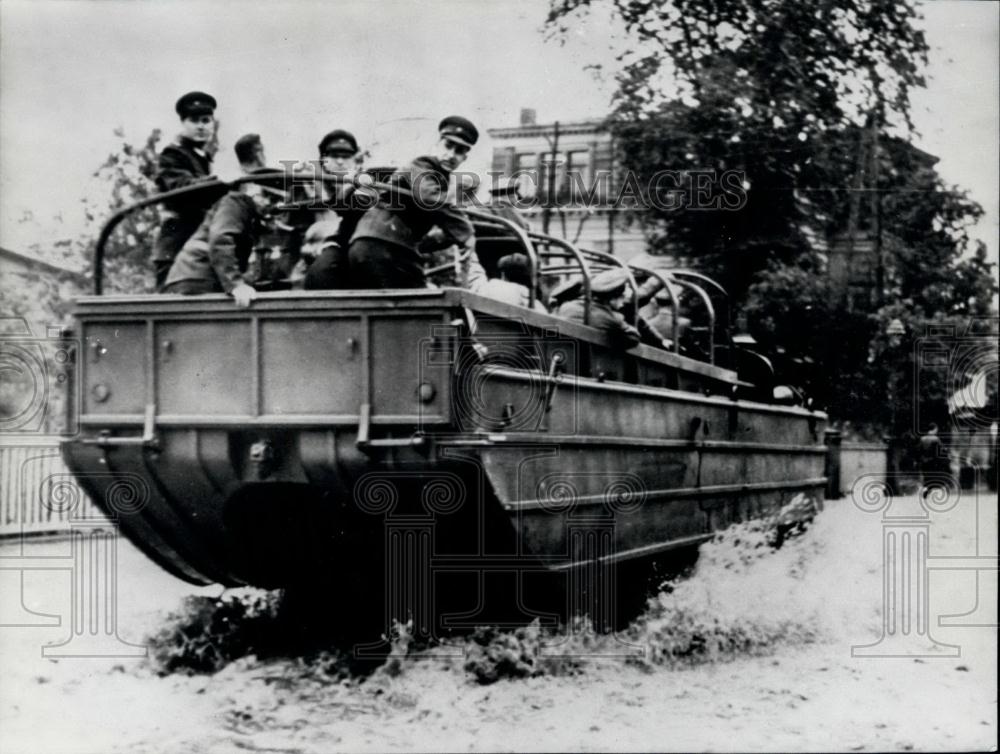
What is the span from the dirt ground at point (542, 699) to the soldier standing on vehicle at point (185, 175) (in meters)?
2.03

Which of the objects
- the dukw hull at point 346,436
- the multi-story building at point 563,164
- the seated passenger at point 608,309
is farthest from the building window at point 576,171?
the dukw hull at point 346,436

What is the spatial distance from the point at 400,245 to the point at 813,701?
325cm

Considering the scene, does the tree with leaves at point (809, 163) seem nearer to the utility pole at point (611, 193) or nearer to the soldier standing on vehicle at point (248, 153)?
the utility pole at point (611, 193)

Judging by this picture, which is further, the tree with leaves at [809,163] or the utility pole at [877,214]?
the utility pole at [877,214]

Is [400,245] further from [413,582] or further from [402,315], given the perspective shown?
[413,582]

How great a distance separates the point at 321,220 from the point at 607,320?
1.92 m

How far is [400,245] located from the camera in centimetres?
620

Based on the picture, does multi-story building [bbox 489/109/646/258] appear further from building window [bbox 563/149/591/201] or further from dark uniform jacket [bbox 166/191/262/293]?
dark uniform jacket [bbox 166/191/262/293]

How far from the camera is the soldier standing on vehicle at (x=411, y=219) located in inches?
243

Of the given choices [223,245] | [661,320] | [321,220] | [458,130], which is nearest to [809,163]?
[661,320]

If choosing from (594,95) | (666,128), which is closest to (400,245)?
(594,95)

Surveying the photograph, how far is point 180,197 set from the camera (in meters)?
6.55

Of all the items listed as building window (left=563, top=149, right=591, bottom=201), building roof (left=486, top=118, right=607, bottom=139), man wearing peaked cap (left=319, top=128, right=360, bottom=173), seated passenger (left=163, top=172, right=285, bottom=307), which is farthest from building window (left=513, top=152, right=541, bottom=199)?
seated passenger (left=163, top=172, right=285, bottom=307)

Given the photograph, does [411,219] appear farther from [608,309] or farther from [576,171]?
[576,171]
